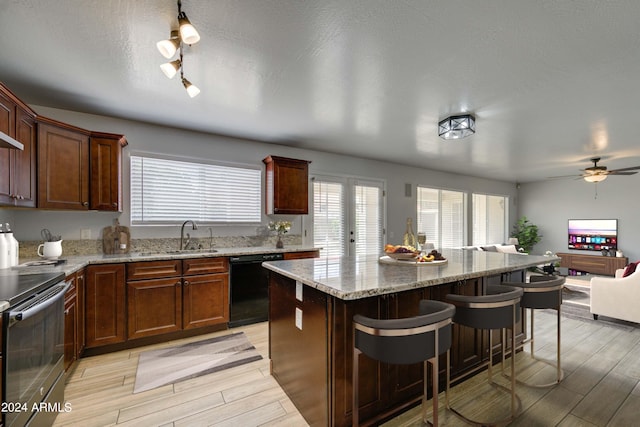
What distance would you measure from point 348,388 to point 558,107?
3406 mm

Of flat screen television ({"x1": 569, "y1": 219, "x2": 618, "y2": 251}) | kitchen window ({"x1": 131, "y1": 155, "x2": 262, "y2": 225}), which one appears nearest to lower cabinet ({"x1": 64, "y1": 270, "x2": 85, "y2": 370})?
kitchen window ({"x1": 131, "y1": 155, "x2": 262, "y2": 225})

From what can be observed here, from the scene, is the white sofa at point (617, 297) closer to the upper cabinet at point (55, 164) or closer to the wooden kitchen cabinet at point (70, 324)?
the wooden kitchen cabinet at point (70, 324)

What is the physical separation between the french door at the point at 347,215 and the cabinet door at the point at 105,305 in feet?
9.19

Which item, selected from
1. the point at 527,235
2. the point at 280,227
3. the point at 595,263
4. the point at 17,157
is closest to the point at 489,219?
the point at 527,235

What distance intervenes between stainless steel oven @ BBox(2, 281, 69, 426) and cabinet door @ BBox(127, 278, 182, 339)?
957 millimetres

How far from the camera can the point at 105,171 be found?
3053 millimetres

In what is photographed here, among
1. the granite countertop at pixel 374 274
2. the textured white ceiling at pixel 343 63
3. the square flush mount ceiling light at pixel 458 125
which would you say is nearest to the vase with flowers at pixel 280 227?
the textured white ceiling at pixel 343 63

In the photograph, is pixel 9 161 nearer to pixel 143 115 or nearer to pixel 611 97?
pixel 143 115

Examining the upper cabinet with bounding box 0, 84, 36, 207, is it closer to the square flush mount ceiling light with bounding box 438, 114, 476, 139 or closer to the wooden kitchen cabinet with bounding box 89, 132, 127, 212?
the wooden kitchen cabinet with bounding box 89, 132, 127, 212

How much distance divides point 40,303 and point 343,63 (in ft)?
8.08

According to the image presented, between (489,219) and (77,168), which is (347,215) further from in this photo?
(489,219)

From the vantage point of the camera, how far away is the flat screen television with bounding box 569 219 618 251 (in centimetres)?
690

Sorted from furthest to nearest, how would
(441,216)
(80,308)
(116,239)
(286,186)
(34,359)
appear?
1. (441,216)
2. (286,186)
3. (116,239)
4. (80,308)
5. (34,359)

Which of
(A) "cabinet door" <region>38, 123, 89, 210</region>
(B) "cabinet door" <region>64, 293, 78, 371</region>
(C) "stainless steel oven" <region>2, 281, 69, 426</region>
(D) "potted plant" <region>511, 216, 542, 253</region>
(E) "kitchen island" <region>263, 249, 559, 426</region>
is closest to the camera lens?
(C) "stainless steel oven" <region>2, 281, 69, 426</region>
